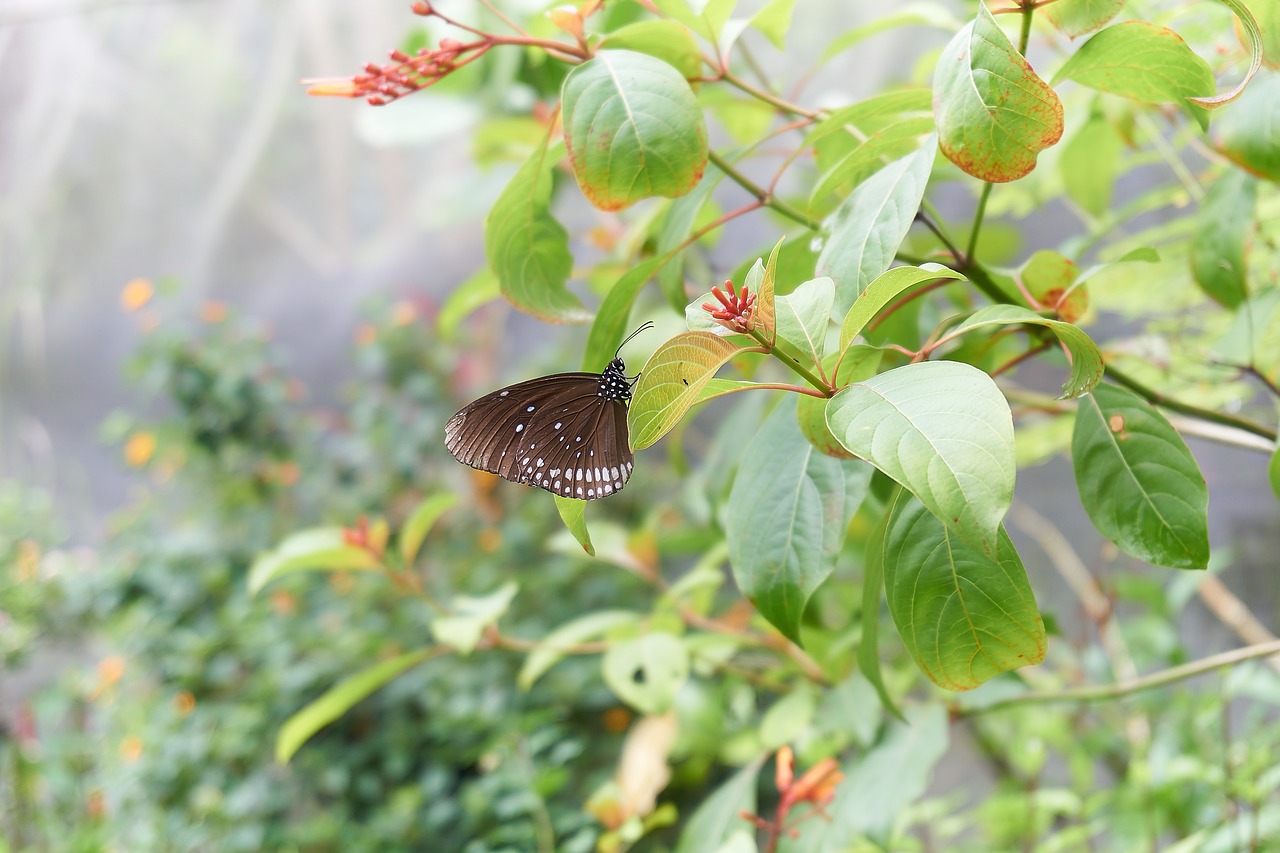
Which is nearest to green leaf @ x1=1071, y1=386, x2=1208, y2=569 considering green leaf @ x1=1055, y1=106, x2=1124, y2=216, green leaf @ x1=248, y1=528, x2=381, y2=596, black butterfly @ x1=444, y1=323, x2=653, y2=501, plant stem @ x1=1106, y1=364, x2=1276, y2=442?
plant stem @ x1=1106, y1=364, x2=1276, y2=442

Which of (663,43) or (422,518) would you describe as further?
(422,518)

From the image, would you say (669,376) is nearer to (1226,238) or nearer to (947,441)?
(947,441)

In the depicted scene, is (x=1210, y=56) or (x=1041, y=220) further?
(x=1041, y=220)

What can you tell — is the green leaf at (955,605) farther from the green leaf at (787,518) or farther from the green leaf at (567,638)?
the green leaf at (567,638)

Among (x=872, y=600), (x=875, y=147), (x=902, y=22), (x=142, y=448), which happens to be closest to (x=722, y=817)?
(x=872, y=600)

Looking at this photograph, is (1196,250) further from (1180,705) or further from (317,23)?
(317,23)

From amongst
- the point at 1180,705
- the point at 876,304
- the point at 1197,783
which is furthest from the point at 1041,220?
the point at 876,304
